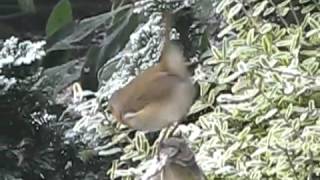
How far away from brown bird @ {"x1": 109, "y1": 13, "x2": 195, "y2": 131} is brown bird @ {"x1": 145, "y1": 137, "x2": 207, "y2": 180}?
0.12 feet

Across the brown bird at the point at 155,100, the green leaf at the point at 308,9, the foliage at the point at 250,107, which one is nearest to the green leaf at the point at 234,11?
the foliage at the point at 250,107

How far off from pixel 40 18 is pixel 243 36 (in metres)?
1.84

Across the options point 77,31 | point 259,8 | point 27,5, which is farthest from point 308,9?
point 27,5

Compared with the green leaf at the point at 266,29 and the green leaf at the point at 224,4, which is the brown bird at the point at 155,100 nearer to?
the green leaf at the point at 266,29

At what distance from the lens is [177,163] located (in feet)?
4.35

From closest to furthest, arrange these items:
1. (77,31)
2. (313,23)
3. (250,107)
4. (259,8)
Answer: (250,107)
(313,23)
(259,8)
(77,31)

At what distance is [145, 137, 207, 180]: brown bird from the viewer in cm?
133

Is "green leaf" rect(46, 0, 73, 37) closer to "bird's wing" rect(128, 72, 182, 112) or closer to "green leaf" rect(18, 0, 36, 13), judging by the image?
"green leaf" rect(18, 0, 36, 13)


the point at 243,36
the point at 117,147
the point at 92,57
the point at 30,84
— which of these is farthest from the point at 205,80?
the point at 92,57

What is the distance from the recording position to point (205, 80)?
2.28 metres

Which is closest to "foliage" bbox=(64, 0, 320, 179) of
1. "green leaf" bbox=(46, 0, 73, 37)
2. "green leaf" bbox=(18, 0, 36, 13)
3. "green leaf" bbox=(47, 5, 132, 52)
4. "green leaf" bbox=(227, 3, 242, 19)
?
"green leaf" bbox=(227, 3, 242, 19)

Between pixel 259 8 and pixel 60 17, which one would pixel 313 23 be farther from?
pixel 60 17

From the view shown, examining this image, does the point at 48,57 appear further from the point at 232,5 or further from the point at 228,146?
the point at 228,146

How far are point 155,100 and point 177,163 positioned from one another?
0.10 metres
